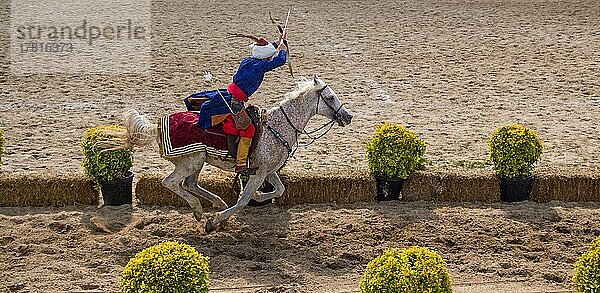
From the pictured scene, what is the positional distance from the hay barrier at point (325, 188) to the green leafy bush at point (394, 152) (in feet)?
0.63

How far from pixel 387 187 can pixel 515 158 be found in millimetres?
1542

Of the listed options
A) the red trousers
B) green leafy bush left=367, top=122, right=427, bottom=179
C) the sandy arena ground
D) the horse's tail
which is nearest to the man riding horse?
the red trousers

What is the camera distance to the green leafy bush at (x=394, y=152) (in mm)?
11141

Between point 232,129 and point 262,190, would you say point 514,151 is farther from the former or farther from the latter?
point 232,129

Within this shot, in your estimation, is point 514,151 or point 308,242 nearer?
point 308,242

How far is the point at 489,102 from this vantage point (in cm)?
1662

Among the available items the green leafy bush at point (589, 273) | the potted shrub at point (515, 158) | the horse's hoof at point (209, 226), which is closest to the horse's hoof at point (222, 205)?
the horse's hoof at point (209, 226)

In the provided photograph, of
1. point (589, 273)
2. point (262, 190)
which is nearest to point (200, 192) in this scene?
point (262, 190)

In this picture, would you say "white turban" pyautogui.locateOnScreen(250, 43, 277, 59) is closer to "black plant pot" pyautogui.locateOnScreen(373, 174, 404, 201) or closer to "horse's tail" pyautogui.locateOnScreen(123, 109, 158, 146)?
"horse's tail" pyautogui.locateOnScreen(123, 109, 158, 146)

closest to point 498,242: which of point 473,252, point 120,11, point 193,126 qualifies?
point 473,252

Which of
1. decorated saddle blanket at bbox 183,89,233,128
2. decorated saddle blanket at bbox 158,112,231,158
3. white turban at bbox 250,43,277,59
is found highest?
white turban at bbox 250,43,277,59

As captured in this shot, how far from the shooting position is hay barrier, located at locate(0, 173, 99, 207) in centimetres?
1113

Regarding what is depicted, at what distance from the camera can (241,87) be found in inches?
388

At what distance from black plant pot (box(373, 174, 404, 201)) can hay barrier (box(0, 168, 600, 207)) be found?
0.08 meters
